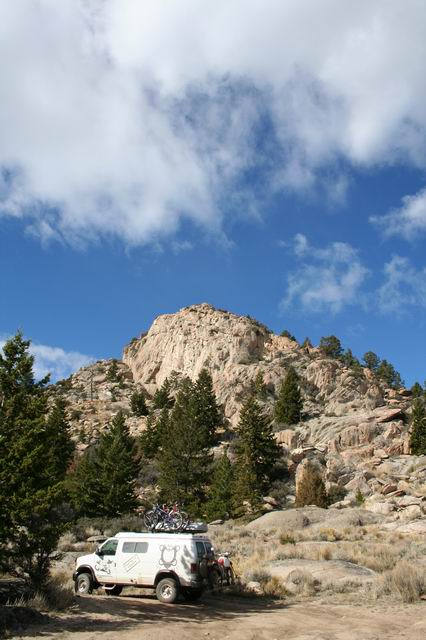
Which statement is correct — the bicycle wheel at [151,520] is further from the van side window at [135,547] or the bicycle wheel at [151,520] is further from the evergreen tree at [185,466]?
the evergreen tree at [185,466]

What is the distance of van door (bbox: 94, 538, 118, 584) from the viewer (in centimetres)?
1786

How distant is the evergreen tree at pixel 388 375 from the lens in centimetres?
11231

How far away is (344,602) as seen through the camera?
55.8ft

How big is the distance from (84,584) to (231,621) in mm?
6811

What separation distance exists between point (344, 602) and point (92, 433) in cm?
6991

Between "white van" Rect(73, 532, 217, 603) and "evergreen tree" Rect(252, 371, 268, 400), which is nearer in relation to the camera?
"white van" Rect(73, 532, 217, 603)

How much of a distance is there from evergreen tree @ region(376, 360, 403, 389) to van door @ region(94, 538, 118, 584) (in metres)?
100

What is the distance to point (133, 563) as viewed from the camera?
17.5 m

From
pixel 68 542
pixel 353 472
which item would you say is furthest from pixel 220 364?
pixel 68 542

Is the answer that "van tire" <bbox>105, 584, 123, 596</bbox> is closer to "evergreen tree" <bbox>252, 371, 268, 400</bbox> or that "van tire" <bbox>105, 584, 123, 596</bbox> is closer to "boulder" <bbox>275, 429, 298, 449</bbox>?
"boulder" <bbox>275, 429, 298, 449</bbox>

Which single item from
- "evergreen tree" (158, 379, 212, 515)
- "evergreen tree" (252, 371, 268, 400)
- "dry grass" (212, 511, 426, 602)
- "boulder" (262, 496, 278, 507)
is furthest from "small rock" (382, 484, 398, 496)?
"evergreen tree" (252, 371, 268, 400)

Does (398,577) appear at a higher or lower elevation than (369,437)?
lower

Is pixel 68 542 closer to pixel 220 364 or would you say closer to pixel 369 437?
pixel 369 437

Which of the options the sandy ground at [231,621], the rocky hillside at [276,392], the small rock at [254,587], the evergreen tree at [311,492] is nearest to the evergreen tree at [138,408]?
the rocky hillside at [276,392]
